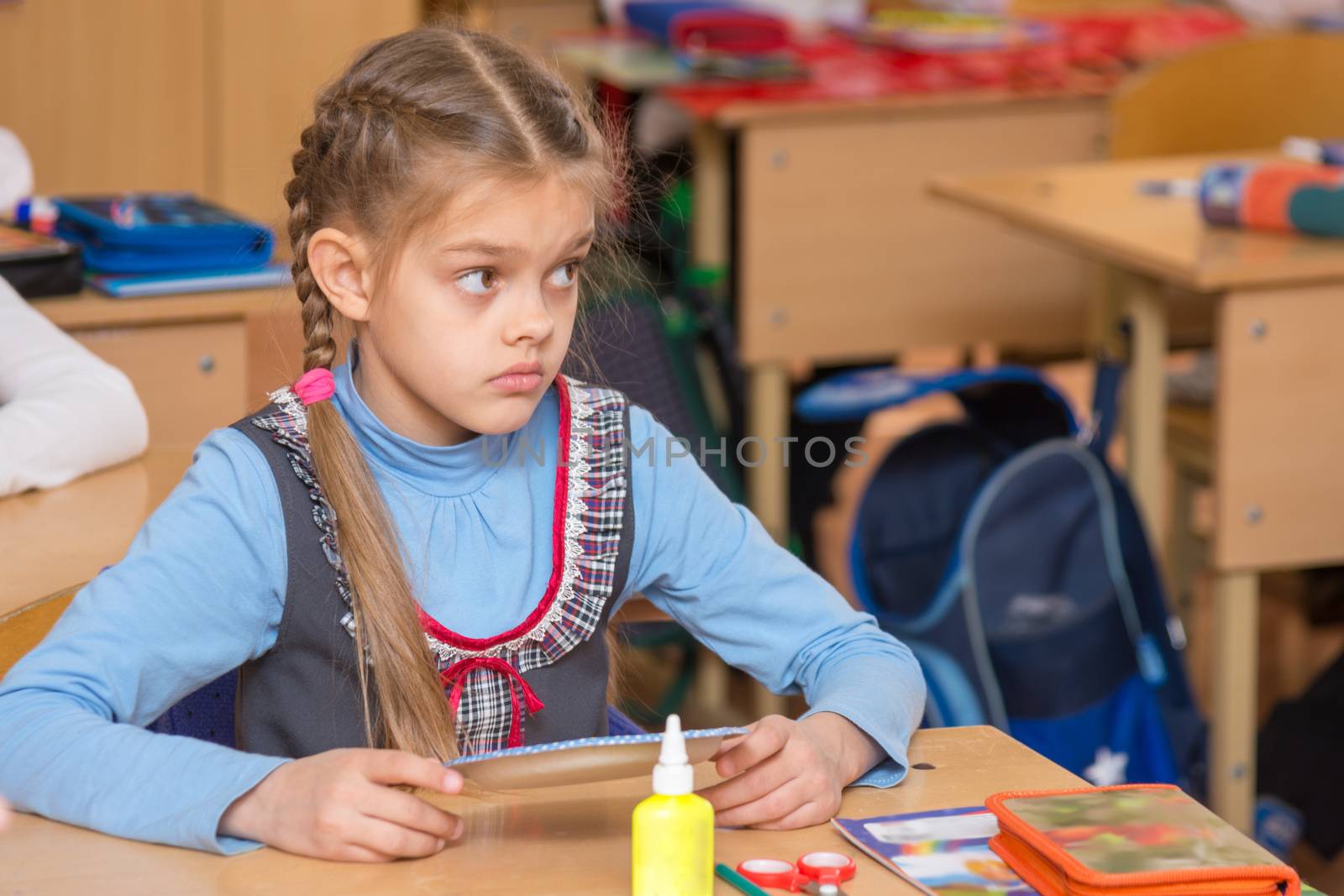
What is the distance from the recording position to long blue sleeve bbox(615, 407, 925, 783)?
3.90 ft

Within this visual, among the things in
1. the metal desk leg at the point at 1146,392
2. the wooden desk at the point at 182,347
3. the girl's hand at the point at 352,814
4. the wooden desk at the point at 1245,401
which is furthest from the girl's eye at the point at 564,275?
the metal desk leg at the point at 1146,392

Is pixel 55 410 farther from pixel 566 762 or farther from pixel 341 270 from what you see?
pixel 566 762

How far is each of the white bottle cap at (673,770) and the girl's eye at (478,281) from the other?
392 mm

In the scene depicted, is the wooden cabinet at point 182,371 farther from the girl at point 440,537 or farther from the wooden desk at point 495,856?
the wooden desk at point 495,856

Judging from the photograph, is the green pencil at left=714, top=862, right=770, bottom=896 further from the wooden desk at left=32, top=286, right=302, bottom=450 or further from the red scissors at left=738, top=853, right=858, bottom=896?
the wooden desk at left=32, top=286, right=302, bottom=450

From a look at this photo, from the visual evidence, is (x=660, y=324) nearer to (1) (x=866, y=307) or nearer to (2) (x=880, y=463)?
(2) (x=880, y=463)

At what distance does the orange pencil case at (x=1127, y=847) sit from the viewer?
0.81 m

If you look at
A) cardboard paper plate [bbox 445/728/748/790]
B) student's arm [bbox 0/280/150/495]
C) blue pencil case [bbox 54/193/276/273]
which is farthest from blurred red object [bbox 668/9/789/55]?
cardboard paper plate [bbox 445/728/748/790]

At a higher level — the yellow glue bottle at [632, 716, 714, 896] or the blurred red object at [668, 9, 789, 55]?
the blurred red object at [668, 9, 789, 55]

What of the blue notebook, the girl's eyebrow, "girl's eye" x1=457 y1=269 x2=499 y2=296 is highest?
the girl's eyebrow

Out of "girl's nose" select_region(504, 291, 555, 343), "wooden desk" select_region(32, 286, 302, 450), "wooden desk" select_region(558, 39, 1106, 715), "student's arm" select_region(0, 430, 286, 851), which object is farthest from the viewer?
"wooden desk" select_region(558, 39, 1106, 715)

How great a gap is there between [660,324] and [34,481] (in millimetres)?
1160

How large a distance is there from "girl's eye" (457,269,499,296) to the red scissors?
0.41 metres

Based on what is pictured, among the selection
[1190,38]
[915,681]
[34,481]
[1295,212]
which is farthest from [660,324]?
[1190,38]
